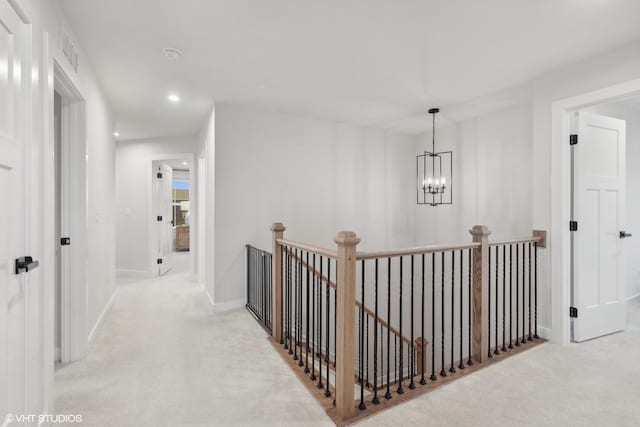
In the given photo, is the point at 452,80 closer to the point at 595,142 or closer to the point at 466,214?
the point at 595,142

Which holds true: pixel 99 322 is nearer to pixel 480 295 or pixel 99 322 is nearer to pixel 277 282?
pixel 277 282

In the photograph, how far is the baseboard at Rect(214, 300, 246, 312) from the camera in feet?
11.5

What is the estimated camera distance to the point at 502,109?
147 inches

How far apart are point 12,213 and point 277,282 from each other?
72.1 inches

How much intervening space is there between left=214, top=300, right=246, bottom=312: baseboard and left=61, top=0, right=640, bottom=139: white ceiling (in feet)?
7.56

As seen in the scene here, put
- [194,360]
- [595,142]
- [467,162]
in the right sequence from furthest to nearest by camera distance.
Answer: [467,162] < [595,142] < [194,360]

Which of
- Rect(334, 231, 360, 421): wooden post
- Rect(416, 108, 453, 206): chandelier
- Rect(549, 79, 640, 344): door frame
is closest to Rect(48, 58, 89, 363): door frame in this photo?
Rect(334, 231, 360, 421): wooden post

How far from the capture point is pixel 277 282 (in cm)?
277

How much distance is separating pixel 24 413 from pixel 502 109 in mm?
4731

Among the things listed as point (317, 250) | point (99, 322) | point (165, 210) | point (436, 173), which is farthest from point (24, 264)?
point (165, 210)

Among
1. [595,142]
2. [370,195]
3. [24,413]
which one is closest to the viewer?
[24,413]

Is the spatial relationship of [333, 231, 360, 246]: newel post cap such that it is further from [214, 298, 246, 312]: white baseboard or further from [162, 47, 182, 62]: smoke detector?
[214, 298, 246, 312]: white baseboard


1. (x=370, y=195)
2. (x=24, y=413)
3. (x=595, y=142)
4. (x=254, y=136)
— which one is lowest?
(x=24, y=413)

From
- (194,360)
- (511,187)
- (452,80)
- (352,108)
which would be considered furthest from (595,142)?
(194,360)
